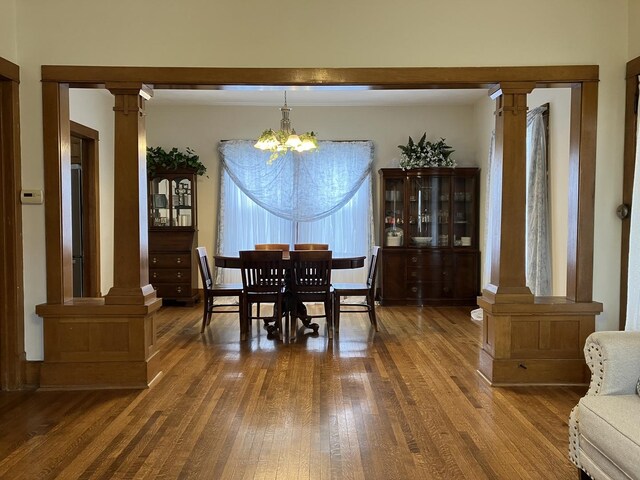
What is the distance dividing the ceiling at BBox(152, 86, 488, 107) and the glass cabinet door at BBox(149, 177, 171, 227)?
1144 mm

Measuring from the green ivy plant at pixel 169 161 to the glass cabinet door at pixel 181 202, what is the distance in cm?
19

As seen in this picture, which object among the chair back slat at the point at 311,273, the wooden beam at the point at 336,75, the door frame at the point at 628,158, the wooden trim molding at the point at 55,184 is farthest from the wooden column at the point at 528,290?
the wooden trim molding at the point at 55,184

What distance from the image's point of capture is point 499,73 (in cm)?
350

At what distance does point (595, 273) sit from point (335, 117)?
14.9 feet

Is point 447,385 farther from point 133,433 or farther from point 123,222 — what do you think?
point 123,222

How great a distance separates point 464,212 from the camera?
6.93m

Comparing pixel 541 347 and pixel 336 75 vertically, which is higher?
pixel 336 75

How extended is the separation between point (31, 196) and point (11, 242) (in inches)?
13.3

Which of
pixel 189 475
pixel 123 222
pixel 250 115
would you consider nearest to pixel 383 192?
pixel 250 115

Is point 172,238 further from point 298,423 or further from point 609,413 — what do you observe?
point 609,413

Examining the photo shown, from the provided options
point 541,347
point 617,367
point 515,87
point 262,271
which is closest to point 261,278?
point 262,271

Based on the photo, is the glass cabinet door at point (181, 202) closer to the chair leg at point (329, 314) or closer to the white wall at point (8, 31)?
the chair leg at point (329, 314)

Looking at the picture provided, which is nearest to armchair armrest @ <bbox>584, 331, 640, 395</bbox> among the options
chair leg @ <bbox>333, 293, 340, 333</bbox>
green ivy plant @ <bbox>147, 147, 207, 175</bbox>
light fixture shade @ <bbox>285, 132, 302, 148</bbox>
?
chair leg @ <bbox>333, 293, 340, 333</bbox>

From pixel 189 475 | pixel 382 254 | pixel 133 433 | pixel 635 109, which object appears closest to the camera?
pixel 189 475
